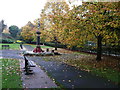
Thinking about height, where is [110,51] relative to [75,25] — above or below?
below

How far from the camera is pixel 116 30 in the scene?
32.5 feet

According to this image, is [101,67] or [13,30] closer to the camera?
[101,67]

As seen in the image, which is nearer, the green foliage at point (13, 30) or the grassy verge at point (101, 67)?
the grassy verge at point (101, 67)

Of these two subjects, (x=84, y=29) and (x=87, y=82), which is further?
(x=84, y=29)

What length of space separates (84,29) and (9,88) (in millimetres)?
7965

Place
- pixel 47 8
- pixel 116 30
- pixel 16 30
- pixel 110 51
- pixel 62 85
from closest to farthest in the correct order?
pixel 62 85, pixel 116 30, pixel 110 51, pixel 47 8, pixel 16 30

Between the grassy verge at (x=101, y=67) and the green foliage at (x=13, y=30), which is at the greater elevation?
the green foliage at (x=13, y=30)

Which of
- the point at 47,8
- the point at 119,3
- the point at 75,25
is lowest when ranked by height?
the point at 75,25

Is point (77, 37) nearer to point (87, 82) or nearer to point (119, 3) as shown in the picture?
point (119, 3)

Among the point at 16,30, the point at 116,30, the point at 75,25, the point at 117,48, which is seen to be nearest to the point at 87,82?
the point at 116,30

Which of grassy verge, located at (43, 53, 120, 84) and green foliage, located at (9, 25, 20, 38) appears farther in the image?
green foliage, located at (9, 25, 20, 38)

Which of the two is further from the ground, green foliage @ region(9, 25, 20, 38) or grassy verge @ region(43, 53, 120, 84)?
green foliage @ region(9, 25, 20, 38)

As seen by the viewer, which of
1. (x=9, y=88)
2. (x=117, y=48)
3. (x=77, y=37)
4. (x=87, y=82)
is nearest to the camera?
(x=9, y=88)

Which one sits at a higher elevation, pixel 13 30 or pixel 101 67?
pixel 13 30
